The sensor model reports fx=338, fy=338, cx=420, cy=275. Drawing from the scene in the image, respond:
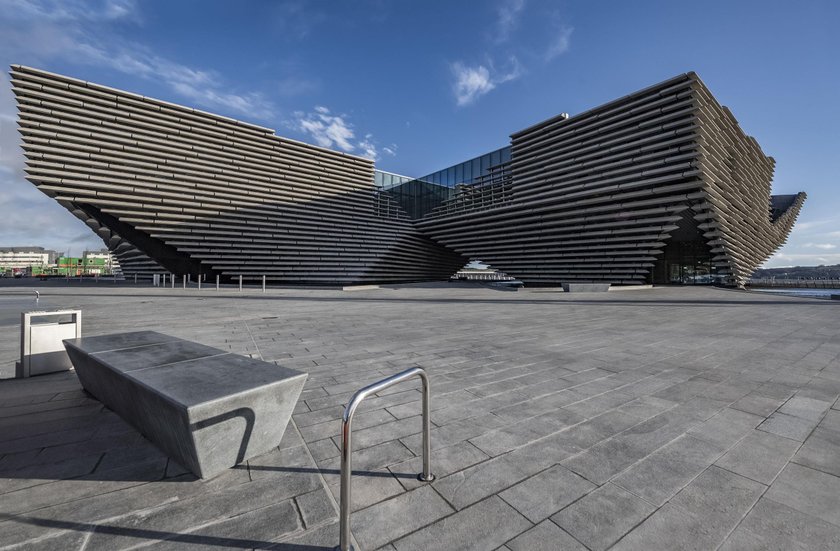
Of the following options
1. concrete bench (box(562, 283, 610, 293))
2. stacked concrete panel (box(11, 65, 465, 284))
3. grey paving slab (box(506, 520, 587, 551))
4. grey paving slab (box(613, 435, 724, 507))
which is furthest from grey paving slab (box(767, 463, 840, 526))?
stacked concrete panel (box(11, 65, 465, 284))

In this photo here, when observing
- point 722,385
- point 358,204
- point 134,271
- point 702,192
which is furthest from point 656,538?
point 134,271

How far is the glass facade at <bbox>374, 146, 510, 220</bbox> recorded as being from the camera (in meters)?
42.5

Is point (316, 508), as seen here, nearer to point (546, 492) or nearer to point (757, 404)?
point (546, 492)

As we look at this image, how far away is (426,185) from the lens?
153 ft

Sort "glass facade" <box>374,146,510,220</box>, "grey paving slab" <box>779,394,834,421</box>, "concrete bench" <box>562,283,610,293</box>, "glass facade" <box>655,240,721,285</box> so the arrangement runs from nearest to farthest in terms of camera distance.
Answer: "grey paving slab" <box>779,394,834,421</box> < "concrete bench" <box>562,283,610,293</box> < "glass facade" <box>655,240,721,285</box> < "glass facade" <box>374,146,510,220</box>

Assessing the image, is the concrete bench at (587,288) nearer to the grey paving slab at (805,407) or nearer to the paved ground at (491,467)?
the paved ground at (491,467)

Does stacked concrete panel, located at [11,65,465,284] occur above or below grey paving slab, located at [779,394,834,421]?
above

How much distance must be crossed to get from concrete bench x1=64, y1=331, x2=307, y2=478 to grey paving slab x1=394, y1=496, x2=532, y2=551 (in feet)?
4.54

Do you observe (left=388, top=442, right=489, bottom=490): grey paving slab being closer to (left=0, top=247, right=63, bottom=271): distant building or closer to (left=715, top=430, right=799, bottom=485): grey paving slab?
(left=715, top=430, right=799, bottom=485): grey paving slab

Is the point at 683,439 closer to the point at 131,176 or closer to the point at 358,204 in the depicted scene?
the point at 131,176

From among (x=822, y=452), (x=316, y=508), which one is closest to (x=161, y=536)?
(x=316, y=508)

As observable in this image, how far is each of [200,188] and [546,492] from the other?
117 feet

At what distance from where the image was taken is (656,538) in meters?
1.96

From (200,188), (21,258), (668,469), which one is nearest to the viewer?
(668,469)
